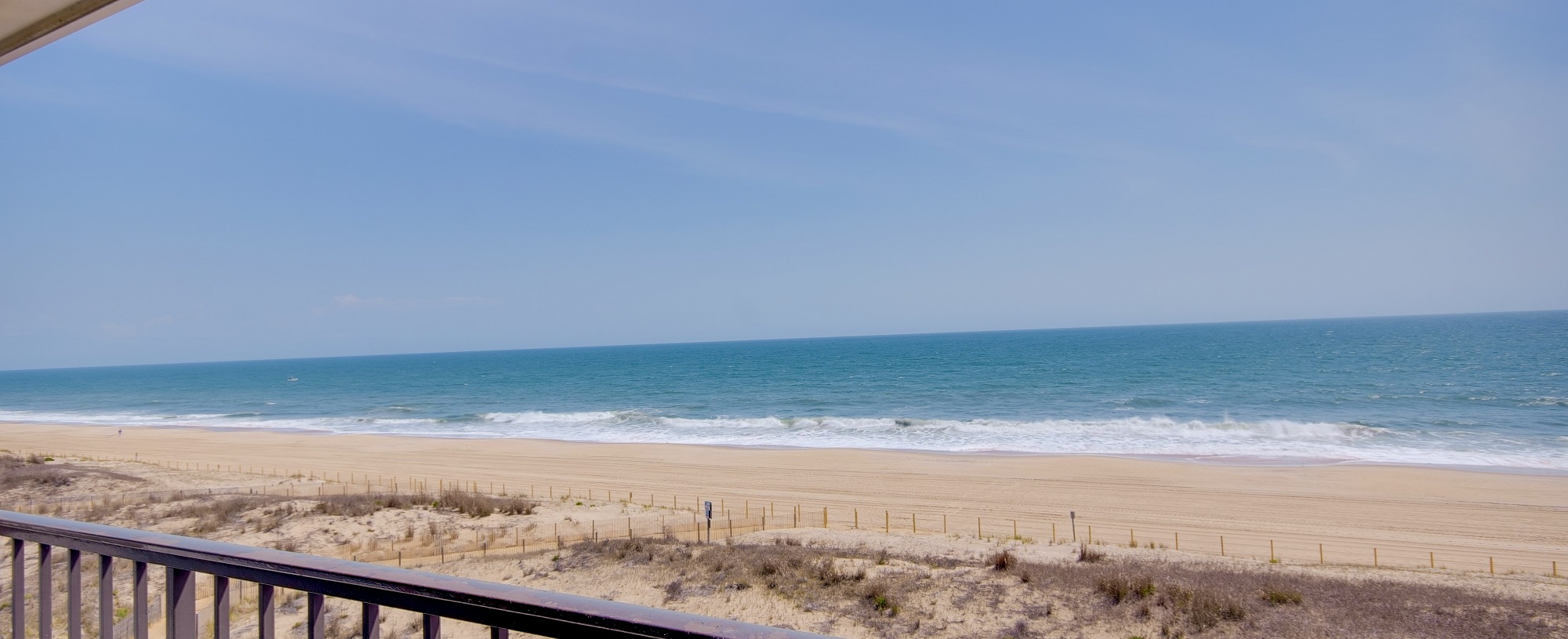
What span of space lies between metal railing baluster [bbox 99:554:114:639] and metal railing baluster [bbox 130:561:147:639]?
89mm

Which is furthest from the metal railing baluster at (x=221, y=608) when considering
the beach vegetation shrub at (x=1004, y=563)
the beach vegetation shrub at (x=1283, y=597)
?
the beach vegetation shrub at (x=1283, y=597)

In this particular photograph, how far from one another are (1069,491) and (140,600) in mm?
28292

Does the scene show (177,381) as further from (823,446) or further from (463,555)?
(463,555)

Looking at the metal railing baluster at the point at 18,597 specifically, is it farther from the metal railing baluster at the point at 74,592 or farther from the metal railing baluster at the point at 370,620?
the metal railing baluster at the point at 370,620

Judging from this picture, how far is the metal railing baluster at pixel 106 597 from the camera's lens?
2148 mm

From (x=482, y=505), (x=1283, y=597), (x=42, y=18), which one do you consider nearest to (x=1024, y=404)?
(x=482, y=505)

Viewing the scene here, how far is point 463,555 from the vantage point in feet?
50.5

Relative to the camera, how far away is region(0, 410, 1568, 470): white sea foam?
109 ft

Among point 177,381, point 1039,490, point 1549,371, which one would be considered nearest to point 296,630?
point 1039,490

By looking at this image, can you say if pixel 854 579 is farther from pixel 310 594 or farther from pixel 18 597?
pixel 310 594

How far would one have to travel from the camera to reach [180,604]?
2045 mm

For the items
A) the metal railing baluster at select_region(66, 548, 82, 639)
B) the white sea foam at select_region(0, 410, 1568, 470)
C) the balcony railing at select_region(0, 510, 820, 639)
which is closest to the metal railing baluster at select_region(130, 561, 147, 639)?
the balcony railing at select_region(0, 510, 820, 639)

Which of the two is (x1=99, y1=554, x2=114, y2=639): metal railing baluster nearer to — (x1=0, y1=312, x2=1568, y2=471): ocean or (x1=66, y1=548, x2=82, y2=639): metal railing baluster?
(x1=66, y1=548, x2=82, y2=639): metal railing baluster

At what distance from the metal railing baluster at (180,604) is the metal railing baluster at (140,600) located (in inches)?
4.1
